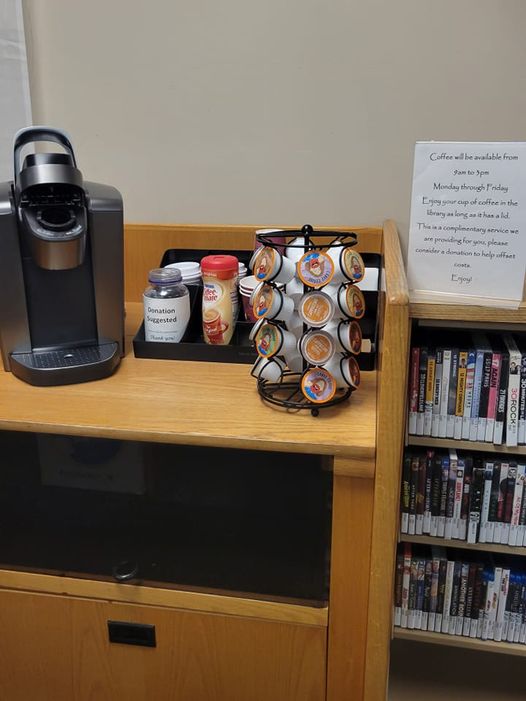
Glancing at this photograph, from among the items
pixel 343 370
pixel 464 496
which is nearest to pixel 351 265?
pixel 343 370

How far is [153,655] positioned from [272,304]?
2.08 feet

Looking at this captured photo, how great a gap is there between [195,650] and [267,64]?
113cm

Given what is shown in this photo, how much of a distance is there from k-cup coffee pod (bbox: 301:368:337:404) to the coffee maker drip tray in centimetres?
37

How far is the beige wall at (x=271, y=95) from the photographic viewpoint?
1.29 meters

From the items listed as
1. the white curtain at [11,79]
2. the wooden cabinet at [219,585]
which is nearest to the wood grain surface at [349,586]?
the wooden cabinet at [219,585]

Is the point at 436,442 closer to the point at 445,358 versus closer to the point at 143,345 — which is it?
the point at 445,358

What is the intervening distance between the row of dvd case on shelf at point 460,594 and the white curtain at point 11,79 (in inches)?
47.3

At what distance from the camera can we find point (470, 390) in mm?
1152

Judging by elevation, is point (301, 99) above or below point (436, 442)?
above

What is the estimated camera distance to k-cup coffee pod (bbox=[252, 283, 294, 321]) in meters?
0.95

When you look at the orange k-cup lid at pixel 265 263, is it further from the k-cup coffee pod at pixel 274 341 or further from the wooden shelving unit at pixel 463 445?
the wooden shelving unit at pixel 463 445

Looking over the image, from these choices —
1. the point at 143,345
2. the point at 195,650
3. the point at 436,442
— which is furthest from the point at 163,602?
the point at 436,442

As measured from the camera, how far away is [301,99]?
1.36m

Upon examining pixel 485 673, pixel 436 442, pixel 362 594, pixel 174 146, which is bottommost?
pixel 485 673
